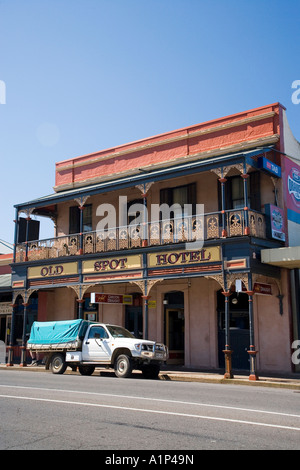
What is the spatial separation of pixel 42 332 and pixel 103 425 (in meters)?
12.0

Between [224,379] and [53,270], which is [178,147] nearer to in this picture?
[53,270]

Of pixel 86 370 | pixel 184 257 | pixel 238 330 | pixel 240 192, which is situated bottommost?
pixel 86 370

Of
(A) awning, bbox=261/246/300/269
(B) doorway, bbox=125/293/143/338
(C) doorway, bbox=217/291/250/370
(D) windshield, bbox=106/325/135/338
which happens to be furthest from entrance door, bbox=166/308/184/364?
(A) awning, bbox=261/246/300/269

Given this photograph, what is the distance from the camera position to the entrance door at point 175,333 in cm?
2167

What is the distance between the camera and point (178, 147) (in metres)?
22.3

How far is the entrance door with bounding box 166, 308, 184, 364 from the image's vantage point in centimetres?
2167

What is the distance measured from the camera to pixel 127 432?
23.0 feet

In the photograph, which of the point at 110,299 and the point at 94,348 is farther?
the point at 110,299

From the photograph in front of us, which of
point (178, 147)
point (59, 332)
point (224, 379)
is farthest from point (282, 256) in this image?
point (59, 332)

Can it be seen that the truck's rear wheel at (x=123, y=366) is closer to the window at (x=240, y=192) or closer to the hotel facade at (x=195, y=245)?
the hotel facade at (x=195, y=245)

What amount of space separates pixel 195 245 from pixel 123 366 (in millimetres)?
4962

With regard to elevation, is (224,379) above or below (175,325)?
below
